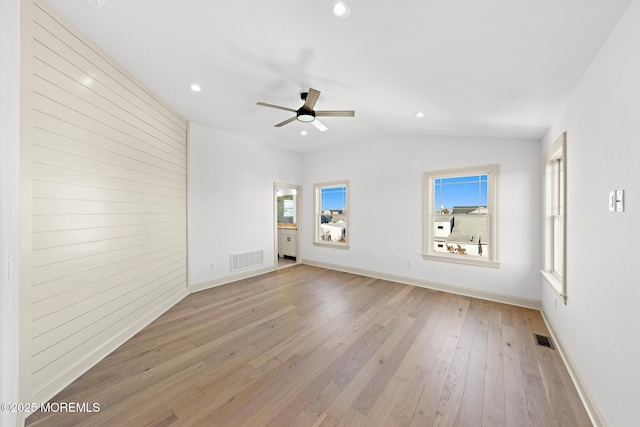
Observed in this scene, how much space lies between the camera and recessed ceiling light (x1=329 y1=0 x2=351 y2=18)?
1.53 m

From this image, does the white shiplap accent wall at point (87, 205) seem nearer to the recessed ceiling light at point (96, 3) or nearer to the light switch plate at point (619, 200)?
the recessed ceiling light at point (96, 3)

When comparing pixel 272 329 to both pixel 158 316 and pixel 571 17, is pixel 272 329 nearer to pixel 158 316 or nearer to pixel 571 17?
pixel 158 316

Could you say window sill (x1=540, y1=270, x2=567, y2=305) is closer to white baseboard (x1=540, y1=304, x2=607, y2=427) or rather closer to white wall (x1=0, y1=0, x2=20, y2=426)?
white baseboard (x1=540, y1=304, x2=607, y2=427)

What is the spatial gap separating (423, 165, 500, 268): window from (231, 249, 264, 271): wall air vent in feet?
11.4

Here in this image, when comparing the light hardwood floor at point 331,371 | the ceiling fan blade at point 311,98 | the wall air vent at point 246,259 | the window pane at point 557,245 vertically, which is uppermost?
the ceiling fan blade at point 311,98

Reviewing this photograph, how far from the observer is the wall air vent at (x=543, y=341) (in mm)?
2570

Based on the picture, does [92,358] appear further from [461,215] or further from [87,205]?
[461,215]

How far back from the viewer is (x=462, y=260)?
13.5ft

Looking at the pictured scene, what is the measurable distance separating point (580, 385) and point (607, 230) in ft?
4.38

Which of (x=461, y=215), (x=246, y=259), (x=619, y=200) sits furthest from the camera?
(x=246, y=259)

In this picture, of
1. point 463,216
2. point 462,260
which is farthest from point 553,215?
point 462,260

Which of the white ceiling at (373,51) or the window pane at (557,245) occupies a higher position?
the white ceiling at (373,51)

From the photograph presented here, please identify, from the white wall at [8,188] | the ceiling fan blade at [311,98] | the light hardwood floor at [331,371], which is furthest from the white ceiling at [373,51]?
the light hardwood floor at [331,371]

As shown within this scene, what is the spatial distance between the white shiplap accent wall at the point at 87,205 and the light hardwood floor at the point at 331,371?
12.1 inches
